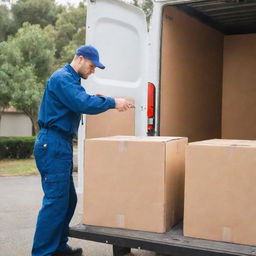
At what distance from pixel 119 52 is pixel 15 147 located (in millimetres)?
9876

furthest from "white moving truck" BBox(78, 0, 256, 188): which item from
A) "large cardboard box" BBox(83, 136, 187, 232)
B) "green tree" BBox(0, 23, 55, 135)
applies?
"green tree" BBox(0, 23, 55, 135)

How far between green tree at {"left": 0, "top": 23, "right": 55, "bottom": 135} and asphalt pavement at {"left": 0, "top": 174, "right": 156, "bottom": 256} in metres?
4.67

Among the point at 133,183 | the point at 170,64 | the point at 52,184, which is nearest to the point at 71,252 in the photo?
the point at 52,184

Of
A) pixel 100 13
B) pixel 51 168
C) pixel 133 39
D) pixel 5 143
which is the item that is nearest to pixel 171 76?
pixel 133 39

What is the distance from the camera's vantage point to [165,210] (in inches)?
121

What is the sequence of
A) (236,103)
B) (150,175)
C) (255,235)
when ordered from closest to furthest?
(255,235) → (150,175) → (236,103)

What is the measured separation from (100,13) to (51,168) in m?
1.46

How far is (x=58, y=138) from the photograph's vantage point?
11.3 feet

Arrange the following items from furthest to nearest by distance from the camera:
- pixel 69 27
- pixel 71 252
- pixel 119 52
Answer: pixel 69 27, pixel 119 52, pixel 71 252

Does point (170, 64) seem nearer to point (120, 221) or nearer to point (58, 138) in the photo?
point (58, 138)

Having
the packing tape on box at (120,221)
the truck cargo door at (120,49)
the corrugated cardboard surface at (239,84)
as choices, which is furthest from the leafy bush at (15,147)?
the packing tape on box at (120,221)

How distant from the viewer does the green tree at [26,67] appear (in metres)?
13.4

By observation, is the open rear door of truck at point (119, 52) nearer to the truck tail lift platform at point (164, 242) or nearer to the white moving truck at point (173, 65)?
the white moving truck at point (173, 65)

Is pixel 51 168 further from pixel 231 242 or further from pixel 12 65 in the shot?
pixel 12 65
